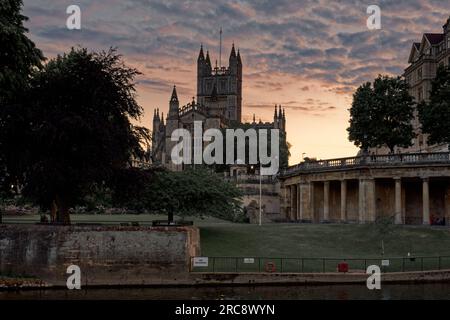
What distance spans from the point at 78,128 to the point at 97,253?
27.6 ft

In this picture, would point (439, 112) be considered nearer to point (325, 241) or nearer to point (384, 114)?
point (384, 114)

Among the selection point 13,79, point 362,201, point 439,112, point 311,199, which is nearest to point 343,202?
point 362,201

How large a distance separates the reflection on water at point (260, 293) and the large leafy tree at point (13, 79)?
10560 mm

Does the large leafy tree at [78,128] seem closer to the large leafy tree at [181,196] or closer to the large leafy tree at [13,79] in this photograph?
the large leafy tree at [13,79]

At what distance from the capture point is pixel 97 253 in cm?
4069

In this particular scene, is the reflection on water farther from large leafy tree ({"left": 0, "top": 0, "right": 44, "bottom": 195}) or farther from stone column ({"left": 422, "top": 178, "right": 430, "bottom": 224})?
stone column ({"left": 422, "top": 178, "right": 430, "bottom": 224})

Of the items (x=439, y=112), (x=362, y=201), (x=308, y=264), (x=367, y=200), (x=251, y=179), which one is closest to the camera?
(x=308, y=264)

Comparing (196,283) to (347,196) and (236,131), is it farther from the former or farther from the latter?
(236,131)

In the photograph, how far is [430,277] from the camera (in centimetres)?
4000

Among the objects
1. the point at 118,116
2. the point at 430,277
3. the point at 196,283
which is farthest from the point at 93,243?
the point at 430,277

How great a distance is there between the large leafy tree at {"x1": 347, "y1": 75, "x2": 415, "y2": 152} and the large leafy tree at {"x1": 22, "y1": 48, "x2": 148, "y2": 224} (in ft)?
107

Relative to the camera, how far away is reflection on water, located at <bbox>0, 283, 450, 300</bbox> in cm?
3488
